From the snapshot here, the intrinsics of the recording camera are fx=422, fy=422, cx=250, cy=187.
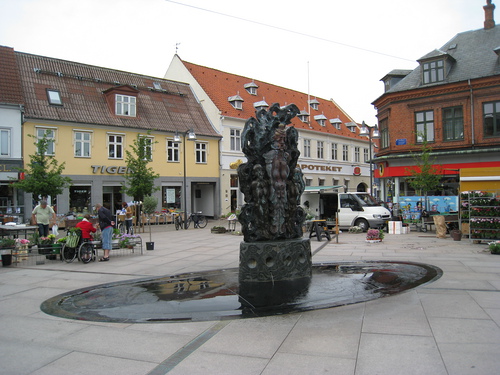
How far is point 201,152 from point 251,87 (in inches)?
477

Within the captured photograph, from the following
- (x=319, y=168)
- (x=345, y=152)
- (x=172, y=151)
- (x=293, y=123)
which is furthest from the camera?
(x=345, y=152)

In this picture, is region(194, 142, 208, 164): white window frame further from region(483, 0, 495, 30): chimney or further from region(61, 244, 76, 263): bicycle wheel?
region(61, 244, 76, 263): bicycle wheel

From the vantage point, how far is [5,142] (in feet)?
86.6

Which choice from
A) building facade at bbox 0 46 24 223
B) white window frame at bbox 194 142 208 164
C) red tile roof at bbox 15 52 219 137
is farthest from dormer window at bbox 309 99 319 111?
building facade at bbox 0 46 24 223

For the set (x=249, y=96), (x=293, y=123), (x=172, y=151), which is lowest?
(x=172, y=151)

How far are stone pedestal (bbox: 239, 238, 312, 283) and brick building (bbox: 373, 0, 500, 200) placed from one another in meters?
21.0

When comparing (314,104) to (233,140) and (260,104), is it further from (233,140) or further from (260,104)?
(233,140)

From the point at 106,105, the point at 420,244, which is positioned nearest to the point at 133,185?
the point at 106,105

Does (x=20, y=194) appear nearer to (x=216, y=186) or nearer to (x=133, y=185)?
(x=133, y=185)

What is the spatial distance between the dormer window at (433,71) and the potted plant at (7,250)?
91.3 feet

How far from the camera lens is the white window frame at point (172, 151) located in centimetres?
3497

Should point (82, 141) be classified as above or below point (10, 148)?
above

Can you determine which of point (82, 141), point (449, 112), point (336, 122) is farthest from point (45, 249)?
point (336, 122)

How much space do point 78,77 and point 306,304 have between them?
30647 millimetres
